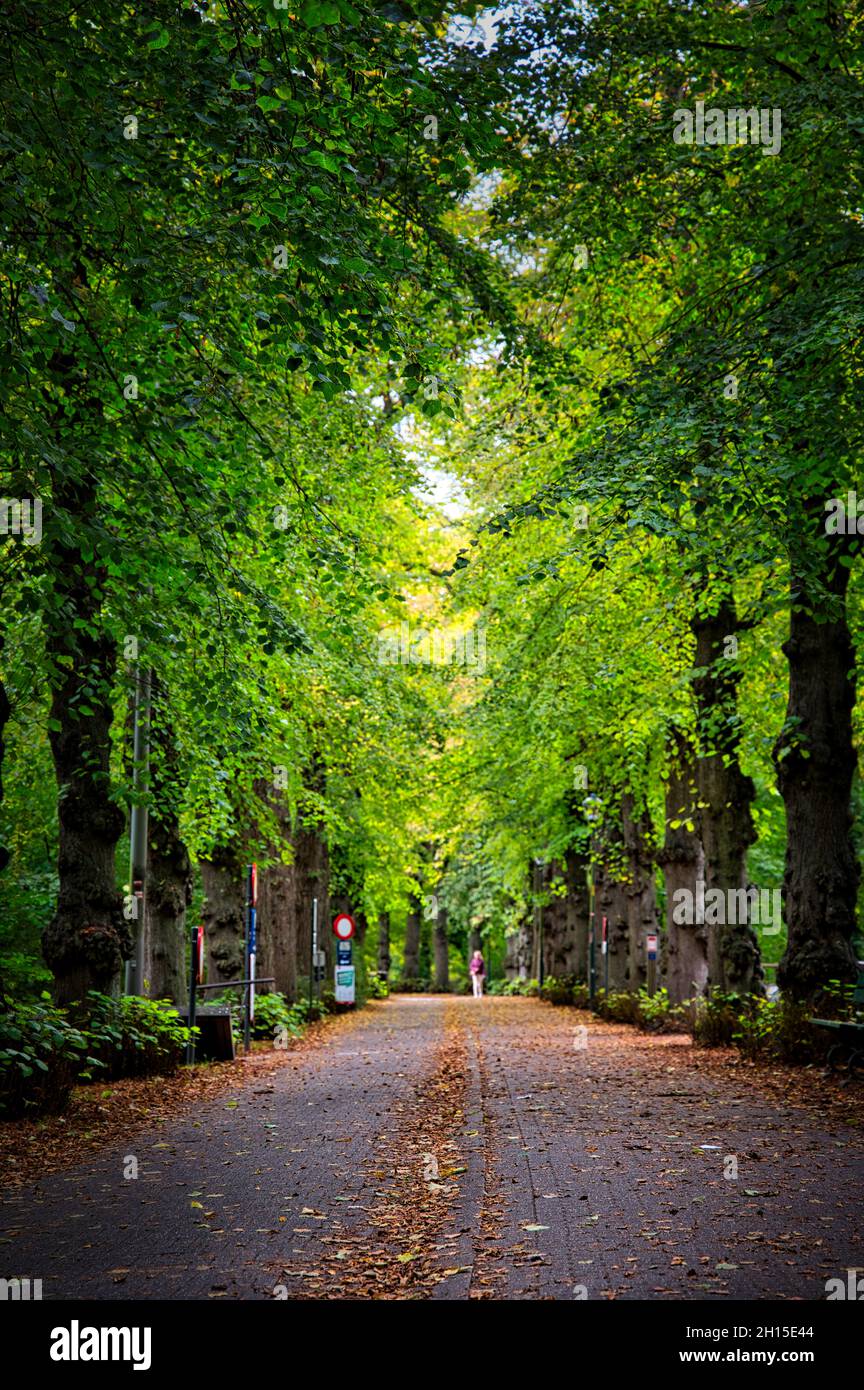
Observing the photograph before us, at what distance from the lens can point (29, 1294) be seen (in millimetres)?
5453

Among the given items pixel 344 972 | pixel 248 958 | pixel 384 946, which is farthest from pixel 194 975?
pixel 384 946

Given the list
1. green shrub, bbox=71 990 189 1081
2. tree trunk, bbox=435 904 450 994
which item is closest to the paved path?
green shrub, bbox=71 990 189 1081

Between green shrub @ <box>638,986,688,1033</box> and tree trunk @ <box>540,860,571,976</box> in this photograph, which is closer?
green shrub @ <box>638,986,688,1033</box>

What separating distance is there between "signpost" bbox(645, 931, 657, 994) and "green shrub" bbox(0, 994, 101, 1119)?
16.0 meters

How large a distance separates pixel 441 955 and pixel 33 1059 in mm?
53275

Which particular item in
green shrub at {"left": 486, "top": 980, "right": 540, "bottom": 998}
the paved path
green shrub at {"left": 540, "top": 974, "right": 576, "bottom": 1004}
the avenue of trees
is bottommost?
green shrub at {"left": 486, "top": 980, "right": 540, "bottom": 998}

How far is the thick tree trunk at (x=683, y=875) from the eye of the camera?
821 inches

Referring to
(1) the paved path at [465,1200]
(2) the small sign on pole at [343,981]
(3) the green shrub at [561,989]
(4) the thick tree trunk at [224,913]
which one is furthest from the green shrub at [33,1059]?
(3) the green shrub at [561,989]

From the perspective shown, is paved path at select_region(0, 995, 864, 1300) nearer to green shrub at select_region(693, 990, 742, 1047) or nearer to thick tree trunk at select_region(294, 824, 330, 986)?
green shrub at select_region(693, 990, 742, 1047)

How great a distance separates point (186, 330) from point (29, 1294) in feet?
18.4

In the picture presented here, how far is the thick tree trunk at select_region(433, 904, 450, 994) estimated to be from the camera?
62250mm

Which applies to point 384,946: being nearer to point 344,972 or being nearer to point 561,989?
point 561,989
